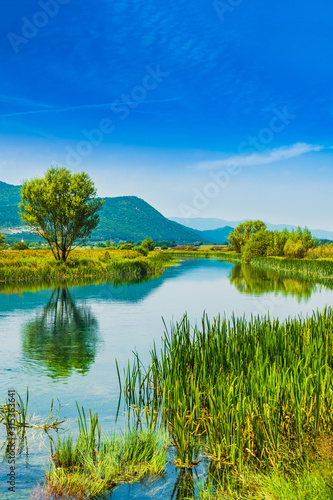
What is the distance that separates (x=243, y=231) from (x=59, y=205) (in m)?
66.7

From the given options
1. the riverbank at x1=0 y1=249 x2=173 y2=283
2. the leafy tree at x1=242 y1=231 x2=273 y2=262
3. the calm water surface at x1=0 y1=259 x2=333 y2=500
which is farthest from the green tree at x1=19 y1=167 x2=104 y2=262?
the leafy tree at x1=242 y1=231 x2=273 y2=262

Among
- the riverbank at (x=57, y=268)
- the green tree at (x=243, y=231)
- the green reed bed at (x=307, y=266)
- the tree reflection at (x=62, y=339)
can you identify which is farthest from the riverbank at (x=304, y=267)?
the green tree at (x=243, y=231)

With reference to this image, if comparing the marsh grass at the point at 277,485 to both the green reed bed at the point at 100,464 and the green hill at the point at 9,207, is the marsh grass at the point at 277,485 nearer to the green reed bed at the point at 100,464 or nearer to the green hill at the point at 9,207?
the green reed bed at the point at 100,464

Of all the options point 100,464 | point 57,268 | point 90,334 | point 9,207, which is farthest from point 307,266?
point 9,207

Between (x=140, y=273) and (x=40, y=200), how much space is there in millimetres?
12822

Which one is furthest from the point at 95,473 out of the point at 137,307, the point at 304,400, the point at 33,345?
the point at 137,307

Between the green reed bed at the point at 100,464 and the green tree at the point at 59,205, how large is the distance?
28846 mm

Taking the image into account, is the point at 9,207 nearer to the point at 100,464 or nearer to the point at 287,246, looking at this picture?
the point at 287,246

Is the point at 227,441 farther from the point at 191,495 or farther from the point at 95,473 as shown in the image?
the point at 95,473

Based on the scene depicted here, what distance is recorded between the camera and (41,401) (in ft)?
24.8

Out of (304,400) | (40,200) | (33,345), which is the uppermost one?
(40,200)

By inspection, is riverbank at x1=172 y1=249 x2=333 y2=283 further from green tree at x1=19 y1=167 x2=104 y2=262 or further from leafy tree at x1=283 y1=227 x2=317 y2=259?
green tree at x1=19 y1=167 x2=104 y2=262

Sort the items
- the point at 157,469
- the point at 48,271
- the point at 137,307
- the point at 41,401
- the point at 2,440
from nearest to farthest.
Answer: the point at 157,469 < the point at 2,440 < the point at 41,401 < the point at 137,307 < the point at 48,271

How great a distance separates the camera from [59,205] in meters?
33.4
